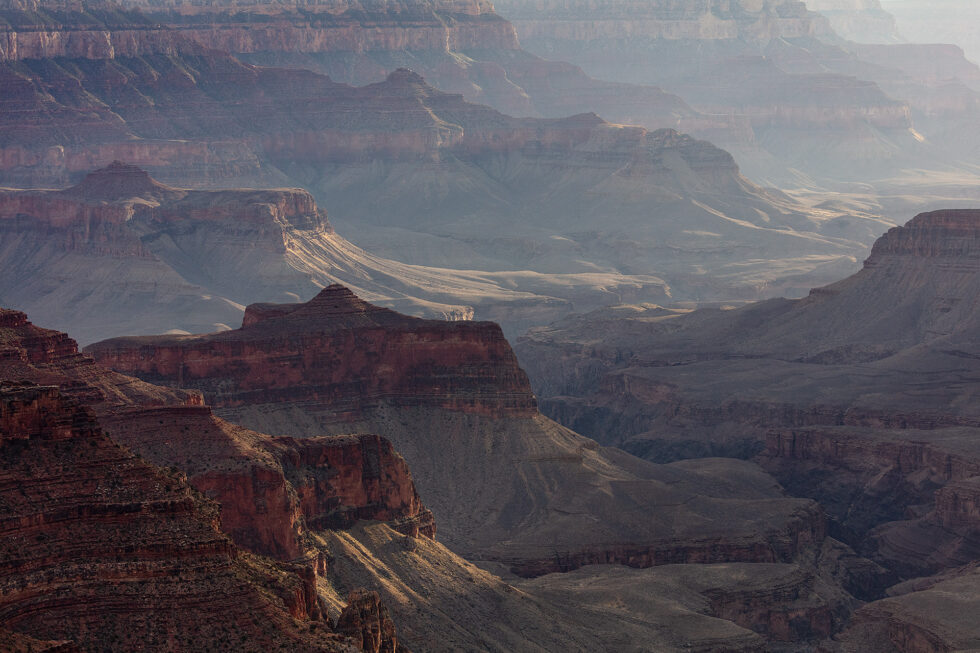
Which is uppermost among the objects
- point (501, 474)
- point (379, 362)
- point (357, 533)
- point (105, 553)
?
point (379, 362)

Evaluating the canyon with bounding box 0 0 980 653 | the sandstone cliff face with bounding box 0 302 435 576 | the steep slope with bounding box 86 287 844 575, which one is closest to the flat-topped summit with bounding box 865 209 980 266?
the canyon with bounding box 0 0 980 653

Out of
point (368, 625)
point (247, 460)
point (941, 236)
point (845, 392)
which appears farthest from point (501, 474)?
point (941, 236)

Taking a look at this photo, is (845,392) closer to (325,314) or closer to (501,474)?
(501,474)

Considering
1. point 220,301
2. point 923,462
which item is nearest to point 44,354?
point 923,462

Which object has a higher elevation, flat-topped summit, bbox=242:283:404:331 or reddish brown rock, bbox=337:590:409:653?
flat-topped summit, bbox=242:283:404:331

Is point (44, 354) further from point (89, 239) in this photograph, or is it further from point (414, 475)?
point (89, 239)

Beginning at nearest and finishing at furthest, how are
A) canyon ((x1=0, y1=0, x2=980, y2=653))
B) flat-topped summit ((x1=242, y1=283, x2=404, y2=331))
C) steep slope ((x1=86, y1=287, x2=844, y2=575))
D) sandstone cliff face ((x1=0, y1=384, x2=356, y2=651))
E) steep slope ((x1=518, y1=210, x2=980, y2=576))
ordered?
sandstone cliff face ((x1=0, y1=384, x2=356, y2=651)) → canyon ((x1=0, y1=0, x2=980, y2=653)) → steep slope ((x1=86, y1=287, x2=844, y2=575)) → flat-topped summit ((x1=242, y1=283, x2=404, y2=331)) → steep slope ((x1=518, y1=210, x2=980, y2=576))

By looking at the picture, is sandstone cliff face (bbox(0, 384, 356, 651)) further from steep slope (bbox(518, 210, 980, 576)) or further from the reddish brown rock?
steep slope (bbox(518, 210, 980, 576))
